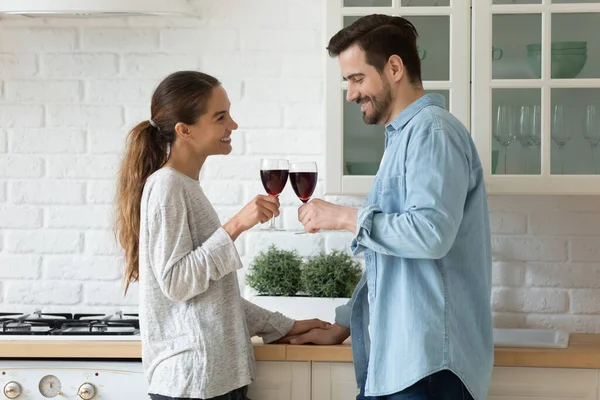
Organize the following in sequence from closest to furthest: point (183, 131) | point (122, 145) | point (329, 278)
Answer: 1. point (183, 131)
2. point (329, 278)
3. point (122, 145)

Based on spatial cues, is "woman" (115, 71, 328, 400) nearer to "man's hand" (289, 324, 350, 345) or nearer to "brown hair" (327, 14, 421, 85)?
"man's hand" (289, 324, 350, 345)

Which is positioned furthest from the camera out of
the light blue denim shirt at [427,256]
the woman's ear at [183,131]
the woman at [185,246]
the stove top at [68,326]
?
the stove top at [68,326]

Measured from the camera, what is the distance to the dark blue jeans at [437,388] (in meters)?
2.09

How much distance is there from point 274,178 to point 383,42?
0.46m

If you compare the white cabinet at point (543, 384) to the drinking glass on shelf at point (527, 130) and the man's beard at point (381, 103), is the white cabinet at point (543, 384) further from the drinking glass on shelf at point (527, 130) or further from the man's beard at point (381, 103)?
the man's beard at point (381, 103)

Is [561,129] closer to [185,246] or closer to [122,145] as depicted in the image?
[185,246]

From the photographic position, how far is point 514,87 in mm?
2768

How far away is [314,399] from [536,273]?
1.06 meters

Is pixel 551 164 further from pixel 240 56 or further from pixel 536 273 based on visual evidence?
pixel 240 56

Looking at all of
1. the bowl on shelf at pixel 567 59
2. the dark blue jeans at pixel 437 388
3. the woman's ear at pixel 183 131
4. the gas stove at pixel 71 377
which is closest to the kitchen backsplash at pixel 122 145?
the bowl on shelf at pixel 567 59

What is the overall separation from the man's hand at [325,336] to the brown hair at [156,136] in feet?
1.76

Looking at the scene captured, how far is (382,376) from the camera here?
2.15 metres

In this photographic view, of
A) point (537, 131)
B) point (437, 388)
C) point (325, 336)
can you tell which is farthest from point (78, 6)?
point (437, 388)

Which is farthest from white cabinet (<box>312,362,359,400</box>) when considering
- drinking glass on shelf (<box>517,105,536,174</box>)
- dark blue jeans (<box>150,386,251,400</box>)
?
drinking glass on shelf (<box>517,105,536,174</box>)
